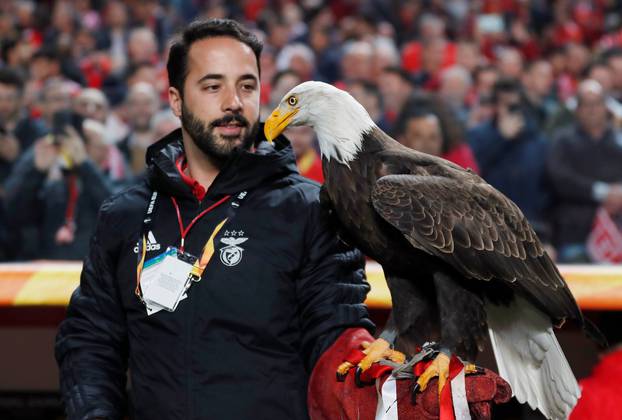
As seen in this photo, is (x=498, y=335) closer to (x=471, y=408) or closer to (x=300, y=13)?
(x=471, y=408)

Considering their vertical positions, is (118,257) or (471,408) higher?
(118,257)

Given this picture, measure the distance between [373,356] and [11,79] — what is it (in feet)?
20.0

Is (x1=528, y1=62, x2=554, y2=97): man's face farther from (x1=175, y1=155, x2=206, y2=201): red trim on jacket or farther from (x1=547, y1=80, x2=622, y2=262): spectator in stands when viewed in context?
(x1=175, y1=155, x2=206, y2=201): red trim on jacket

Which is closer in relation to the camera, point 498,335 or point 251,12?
point 498,335

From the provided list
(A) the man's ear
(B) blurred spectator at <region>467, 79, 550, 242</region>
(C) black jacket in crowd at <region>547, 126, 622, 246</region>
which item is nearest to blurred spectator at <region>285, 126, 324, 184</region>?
(B) blurred spectator at <region>467, 79, 550, 242</region>

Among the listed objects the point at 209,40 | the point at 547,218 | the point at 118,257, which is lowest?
the point at 547,218

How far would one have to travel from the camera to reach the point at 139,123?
8953 mm

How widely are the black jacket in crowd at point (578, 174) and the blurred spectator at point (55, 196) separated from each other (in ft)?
11.0

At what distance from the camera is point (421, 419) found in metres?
2.96

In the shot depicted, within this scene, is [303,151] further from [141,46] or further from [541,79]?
[141,46]

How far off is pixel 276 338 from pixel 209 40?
95 cm

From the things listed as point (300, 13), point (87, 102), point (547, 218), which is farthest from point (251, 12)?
point (547, 218)

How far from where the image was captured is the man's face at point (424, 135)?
6496 millimetres

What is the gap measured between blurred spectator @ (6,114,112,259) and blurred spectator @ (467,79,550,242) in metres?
3.05
